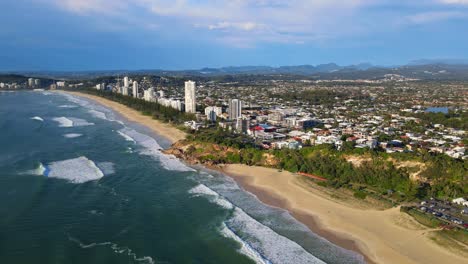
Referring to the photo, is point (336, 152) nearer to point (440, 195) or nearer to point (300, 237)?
point (440, 195)

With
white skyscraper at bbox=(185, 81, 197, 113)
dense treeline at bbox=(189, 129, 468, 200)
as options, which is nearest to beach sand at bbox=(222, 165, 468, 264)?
dense treeline at bbox=(189, 129, 468, 200)

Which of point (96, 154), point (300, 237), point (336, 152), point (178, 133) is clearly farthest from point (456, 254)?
point (178, 133)

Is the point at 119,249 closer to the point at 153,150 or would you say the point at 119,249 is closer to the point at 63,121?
the point at 153,150

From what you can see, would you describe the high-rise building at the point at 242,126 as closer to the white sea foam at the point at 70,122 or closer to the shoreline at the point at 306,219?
the shoreline at the point at 306,219

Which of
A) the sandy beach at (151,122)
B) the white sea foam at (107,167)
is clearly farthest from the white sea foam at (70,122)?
the white sea foam at (107,167)

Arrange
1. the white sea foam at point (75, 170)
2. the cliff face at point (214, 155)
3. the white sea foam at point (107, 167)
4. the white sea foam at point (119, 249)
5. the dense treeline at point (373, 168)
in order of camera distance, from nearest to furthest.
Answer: the white sea foam at point (119, 249) < the dense treeline at point (373, 168) < the white sea foam at point (75, 170) < the white sea foam at point (107, 167) < the cliff face at point (214, 155)

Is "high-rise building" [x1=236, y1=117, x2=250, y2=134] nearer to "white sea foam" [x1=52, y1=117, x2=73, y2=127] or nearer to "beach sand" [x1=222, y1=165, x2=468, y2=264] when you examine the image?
"beach sand" [x1=222, y1=165, x2=468, y2=264]
